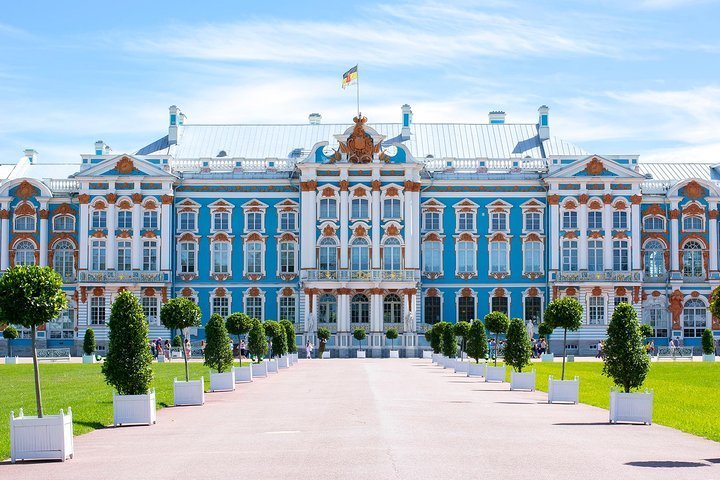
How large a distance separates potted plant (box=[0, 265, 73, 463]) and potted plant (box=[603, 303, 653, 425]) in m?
12.6

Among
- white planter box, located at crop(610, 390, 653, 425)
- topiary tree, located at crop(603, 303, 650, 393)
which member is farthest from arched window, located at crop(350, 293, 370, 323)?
white planter box, located at crop(610, 390, 653, 425)

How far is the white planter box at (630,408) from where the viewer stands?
27062 millimetres

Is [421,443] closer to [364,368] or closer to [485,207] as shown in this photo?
[364,368]

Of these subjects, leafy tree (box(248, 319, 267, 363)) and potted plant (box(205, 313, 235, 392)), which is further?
leafy tree (box(248, 319, 267, 363))

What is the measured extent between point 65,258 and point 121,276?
5.47 m

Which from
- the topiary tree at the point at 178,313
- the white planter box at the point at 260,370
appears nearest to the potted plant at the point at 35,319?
the topiary tree at the point at 178,313

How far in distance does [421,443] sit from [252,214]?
→ 64.8m

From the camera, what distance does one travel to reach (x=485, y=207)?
85562mm

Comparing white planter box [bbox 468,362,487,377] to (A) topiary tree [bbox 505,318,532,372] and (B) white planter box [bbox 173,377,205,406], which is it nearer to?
(A) topiary tree [bbox 505,318,532,372]

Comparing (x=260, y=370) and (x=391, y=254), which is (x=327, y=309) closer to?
(x=391, y=254)

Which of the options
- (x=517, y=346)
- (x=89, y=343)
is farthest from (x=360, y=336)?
(x=517, y=346)

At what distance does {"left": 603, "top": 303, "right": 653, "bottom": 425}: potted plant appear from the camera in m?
27.1

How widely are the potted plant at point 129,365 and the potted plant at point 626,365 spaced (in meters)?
10.8

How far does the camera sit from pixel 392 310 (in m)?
83.9
